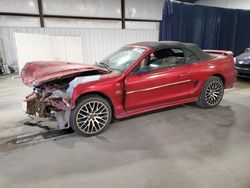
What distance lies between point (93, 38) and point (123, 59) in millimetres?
5771

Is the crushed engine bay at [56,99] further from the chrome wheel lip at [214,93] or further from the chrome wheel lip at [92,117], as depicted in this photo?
the chrome wheel lip at [214,93]

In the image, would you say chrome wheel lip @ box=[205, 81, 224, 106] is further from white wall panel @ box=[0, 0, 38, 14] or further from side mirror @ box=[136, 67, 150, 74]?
white wall panel @ box=[0, 0, 38, 14]

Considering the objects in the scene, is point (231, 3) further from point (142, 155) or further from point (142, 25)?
point (142, 155)

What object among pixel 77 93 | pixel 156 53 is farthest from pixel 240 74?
pixel 77 93

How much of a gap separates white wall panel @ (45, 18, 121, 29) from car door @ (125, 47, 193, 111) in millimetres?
6022

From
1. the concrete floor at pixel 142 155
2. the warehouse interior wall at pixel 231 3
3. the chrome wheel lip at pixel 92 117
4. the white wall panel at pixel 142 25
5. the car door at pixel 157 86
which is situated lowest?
the concrete floor at pixel 142 155

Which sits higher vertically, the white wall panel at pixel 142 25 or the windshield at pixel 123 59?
the white wall panel at pixel 142 25

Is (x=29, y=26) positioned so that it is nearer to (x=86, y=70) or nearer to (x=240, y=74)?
(x=86, y=70)

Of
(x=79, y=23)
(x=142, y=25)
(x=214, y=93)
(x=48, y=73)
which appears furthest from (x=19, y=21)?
(x=214, y=93)

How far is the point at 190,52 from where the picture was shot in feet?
11.8

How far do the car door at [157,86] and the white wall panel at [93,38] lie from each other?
582 cm

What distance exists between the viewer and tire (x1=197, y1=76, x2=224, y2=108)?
3730mm

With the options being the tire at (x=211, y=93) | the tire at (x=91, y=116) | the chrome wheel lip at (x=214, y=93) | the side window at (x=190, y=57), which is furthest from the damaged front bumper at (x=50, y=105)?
the chrome wheel lip at (x=214, y=93)

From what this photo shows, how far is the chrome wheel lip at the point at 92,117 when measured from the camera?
9.12 ft
